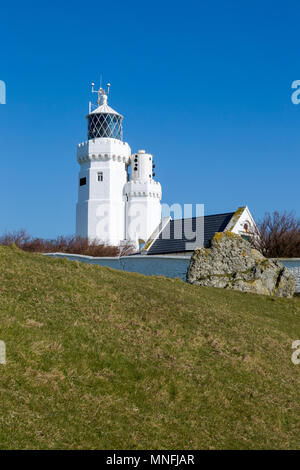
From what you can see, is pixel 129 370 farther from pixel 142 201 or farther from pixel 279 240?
pixel 142 201

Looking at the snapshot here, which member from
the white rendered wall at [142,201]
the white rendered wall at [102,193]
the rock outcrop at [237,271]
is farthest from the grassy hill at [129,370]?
the white rendered wall at [142,201]

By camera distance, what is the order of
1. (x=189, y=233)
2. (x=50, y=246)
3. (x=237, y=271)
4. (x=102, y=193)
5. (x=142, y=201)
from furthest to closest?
(x=142, y=201) < (x=102, y=193) < (x=50, y=246) < (x=189, y=233) < (x=237, y=271)

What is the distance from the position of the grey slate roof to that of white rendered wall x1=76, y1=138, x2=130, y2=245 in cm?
2786

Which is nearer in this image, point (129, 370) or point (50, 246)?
point (129, 370)

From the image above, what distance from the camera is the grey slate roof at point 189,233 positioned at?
36.5m

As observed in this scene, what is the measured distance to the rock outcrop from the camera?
20.6m

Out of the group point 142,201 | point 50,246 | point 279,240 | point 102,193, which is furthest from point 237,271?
point 102,193

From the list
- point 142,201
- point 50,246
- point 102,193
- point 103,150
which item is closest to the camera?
point 50,246

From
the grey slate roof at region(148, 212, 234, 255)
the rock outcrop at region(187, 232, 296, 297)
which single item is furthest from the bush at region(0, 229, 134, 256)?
the rock outcrop at region(187, 232, 296, 297)

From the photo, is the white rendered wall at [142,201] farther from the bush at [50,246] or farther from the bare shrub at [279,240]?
the bare shrub at [279,240]

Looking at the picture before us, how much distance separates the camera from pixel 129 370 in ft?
29.9

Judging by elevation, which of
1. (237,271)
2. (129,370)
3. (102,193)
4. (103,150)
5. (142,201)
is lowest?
(129,370)

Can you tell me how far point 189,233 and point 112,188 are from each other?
1248 inches

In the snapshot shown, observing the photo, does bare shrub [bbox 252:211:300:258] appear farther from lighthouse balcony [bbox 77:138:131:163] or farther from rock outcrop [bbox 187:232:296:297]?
lighthouse balcony [bbox 77:138:131:163]
